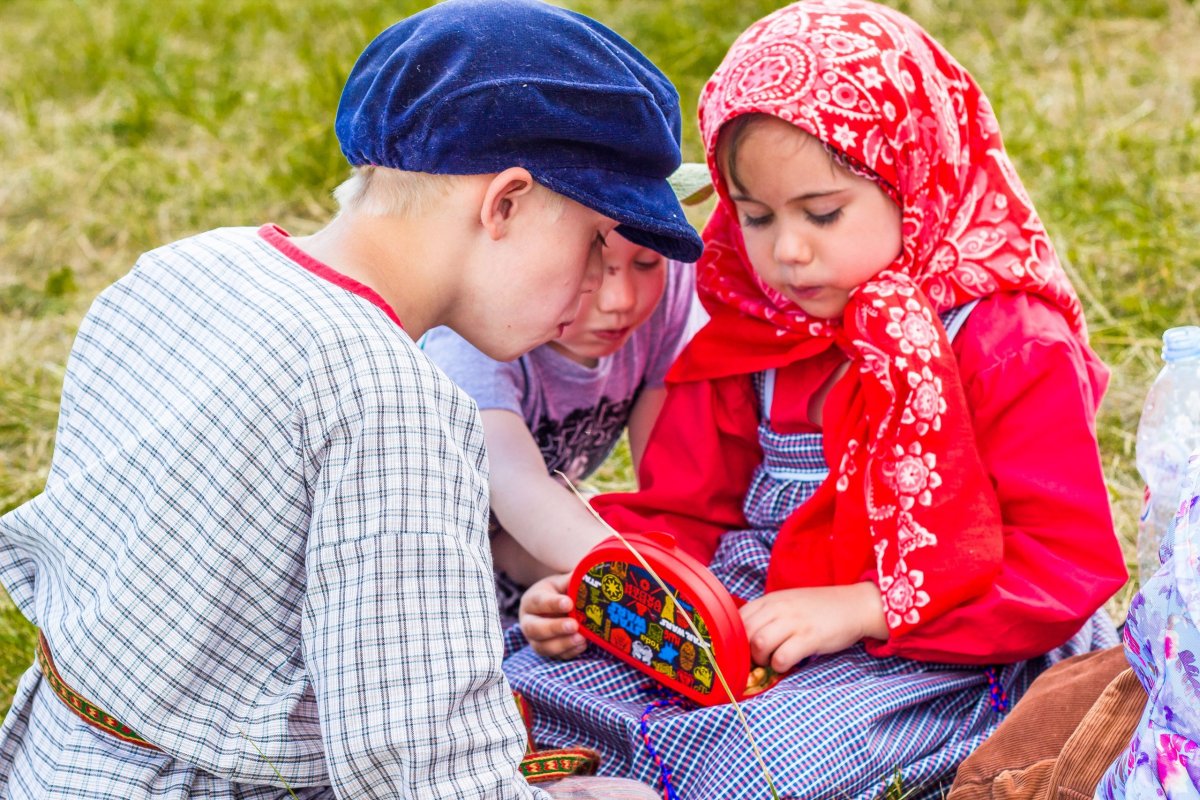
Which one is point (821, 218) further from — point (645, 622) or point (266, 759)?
point (266, 759)

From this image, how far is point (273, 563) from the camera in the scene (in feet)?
5.15

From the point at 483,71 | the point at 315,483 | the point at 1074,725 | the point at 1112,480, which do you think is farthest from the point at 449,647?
the point at 1112,480

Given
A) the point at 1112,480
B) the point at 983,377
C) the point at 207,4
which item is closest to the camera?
the point at 983,377

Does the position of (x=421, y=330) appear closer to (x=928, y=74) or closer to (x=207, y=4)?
(x=928, y=74)

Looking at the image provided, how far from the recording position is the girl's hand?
2.06m

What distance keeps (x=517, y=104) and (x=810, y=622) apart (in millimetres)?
923

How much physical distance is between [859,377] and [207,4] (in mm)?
4863

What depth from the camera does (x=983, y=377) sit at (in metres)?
2.08

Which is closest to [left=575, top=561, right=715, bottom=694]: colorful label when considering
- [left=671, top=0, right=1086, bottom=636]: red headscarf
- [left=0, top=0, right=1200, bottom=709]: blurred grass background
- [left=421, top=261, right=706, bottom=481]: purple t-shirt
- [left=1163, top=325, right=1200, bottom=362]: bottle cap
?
[left=671, top=0, right=1086, bottom=636]: red headscarf

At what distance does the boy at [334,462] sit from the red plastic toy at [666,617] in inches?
17.3

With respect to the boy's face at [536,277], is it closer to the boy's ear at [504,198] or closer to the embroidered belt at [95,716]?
the boy's ear at [504,198]

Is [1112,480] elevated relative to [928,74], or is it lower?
lower

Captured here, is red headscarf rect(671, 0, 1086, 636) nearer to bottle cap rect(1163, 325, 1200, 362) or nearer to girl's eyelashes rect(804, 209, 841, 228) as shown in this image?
girl's eyelashes rect(804, 209, 841, 228)

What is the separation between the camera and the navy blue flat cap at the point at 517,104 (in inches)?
65.2
